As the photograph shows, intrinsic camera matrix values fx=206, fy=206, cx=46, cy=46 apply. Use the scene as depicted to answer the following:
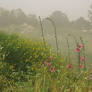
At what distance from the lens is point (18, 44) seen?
7.00m

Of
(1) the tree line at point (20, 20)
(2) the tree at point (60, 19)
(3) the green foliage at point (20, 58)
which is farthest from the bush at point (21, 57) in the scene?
(2) the tree at point (60, 19)

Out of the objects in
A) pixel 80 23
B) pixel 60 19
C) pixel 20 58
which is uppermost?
pixel 60 19

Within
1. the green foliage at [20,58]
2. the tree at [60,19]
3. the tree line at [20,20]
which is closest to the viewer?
the green foliage at [20,58]

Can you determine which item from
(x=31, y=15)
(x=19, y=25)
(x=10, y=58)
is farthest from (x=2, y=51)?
(x=31, y=15)

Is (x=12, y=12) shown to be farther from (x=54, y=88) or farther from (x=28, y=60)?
(x=54, y=88)

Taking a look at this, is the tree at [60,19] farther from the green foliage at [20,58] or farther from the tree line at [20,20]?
the green foliage at [20,58]

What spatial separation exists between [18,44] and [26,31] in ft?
92.5

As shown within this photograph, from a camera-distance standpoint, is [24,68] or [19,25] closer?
[24,68]

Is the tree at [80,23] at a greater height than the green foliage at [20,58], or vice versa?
the tree at [80,23]

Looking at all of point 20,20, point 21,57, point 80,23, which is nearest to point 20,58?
point 21,57

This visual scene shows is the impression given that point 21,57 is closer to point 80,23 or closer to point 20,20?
point 20,20

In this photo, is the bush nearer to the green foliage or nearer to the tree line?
the green foliage

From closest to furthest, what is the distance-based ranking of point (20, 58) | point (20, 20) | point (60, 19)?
point (20, 58) → point (20, 20) → point (60, 19)

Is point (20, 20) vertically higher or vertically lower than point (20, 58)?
higher
